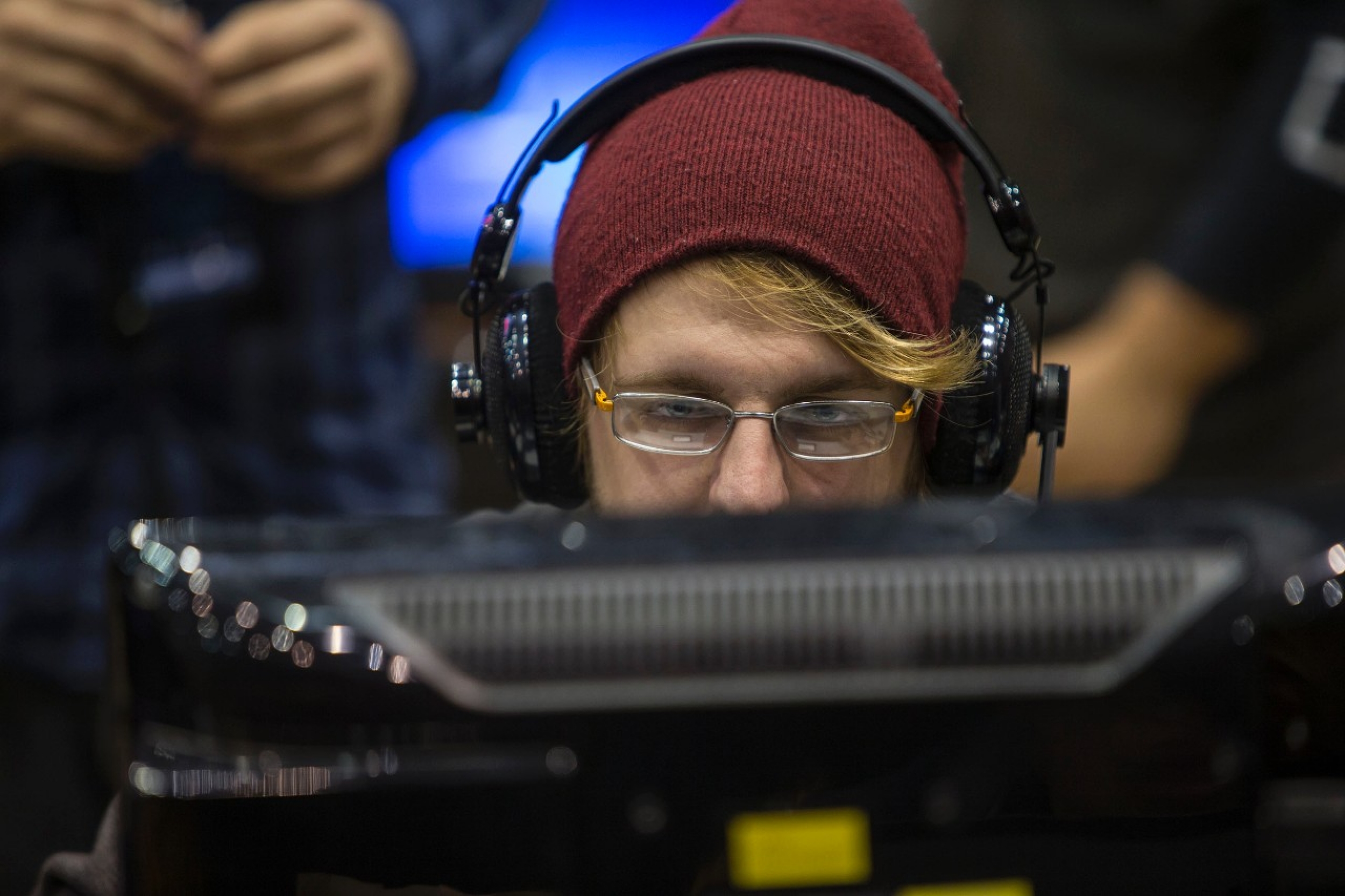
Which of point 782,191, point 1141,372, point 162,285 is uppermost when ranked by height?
point 782,191

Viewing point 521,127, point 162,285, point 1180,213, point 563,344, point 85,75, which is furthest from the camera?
point 1180,213

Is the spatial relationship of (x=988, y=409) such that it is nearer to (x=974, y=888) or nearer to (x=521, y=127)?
(x=974, y=888)

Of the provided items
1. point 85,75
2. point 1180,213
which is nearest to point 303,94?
point 85,75

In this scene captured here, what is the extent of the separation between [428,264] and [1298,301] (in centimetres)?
180

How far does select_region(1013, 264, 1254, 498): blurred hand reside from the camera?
2.16 m

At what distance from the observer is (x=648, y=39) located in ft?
9.09

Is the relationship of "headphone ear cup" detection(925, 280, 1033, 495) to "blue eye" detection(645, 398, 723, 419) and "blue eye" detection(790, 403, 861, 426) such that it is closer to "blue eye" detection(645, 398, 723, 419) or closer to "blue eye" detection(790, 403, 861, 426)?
"blue eye" detection(790, 403, 861, 426)

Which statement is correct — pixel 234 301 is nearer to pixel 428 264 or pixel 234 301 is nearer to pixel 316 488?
pixel 316 488

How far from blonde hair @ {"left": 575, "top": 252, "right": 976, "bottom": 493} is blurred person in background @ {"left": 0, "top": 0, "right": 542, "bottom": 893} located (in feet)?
2.59

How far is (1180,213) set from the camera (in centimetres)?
287

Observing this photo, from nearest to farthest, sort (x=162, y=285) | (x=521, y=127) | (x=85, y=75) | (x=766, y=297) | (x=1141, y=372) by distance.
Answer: (x=766, y=297) < (x=85, y=75) < (x=162, y=285) < (x=1141, y=372) < (x=521, y=127)

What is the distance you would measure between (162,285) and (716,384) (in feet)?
2.81

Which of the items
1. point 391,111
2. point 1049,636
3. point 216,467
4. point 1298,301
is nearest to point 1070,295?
point 1298,301

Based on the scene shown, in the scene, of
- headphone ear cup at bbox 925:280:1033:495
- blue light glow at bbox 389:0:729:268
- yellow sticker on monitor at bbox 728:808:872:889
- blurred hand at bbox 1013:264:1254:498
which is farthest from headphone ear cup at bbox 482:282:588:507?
blue light glow at bbox 389:0:729:268
